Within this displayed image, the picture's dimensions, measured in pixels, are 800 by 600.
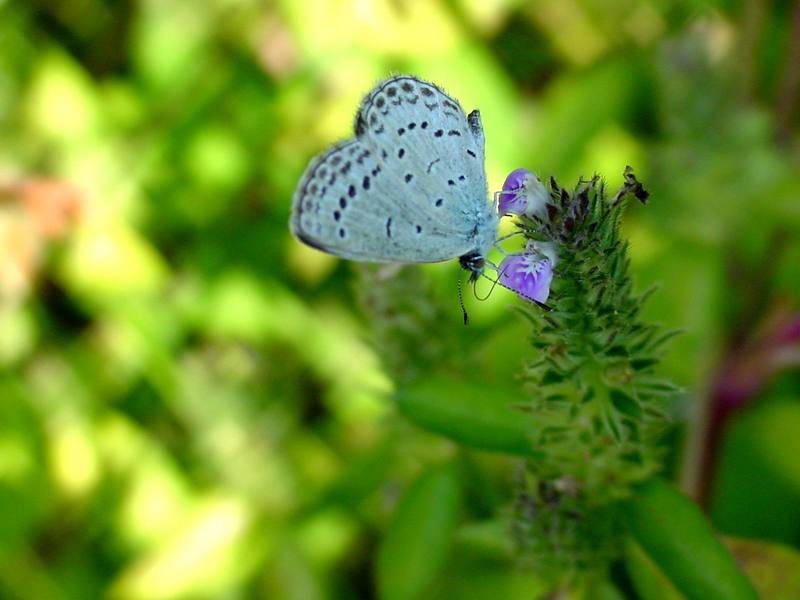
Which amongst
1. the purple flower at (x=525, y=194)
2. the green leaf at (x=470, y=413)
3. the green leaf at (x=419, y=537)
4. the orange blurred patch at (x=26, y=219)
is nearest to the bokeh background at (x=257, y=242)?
the orange blurred patch at (x=26, y=219)

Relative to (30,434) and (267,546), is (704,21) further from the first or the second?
(30,434)

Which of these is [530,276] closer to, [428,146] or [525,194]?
[525,194]

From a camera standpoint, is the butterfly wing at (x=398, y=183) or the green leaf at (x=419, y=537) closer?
the butterfly wing at (x=398, y=183)

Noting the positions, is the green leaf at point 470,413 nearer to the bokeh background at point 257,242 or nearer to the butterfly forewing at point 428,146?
the butterfly forewing at point 428,146

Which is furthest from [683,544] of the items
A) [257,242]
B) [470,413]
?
[257,242]

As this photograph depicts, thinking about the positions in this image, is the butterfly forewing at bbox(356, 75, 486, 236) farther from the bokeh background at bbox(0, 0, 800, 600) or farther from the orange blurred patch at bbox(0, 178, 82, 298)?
the orange blurred patch at bbox(0, 178, 82, 298)

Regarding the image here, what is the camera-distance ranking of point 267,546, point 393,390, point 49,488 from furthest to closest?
point 49,488, point 267,546, point 393,390

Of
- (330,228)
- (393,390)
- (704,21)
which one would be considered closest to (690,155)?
(704,21)
